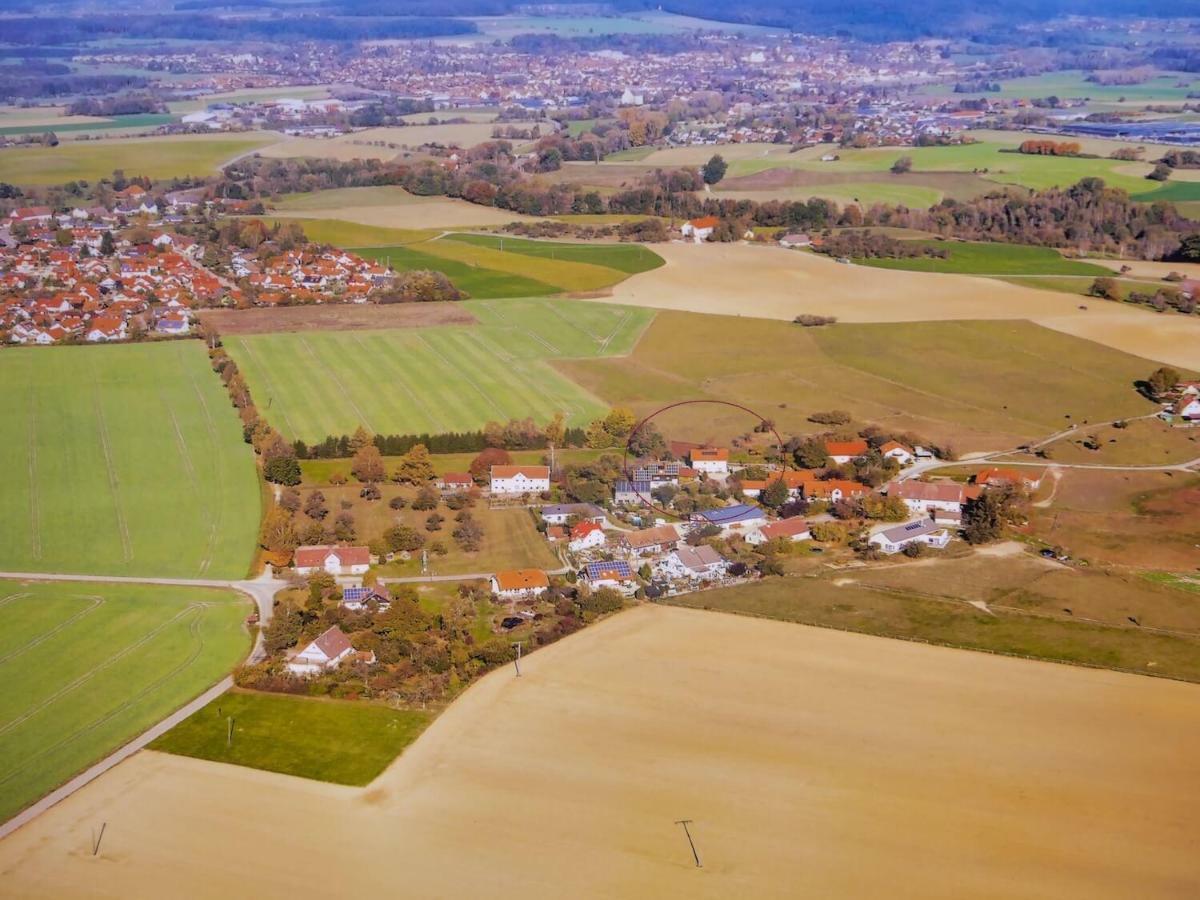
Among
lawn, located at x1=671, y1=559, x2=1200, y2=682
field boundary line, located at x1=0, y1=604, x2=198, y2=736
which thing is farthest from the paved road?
lawn, located at x1=671, y1=559, x2=1200, y2=682

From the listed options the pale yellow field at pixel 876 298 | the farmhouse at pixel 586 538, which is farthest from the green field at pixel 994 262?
the farmhouse at pixel 586 538

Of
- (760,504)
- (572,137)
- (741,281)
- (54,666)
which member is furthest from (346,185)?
(54,666)

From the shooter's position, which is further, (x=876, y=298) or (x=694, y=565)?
(x=876, y=298)

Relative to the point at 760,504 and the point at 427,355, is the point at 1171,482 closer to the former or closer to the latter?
the point at 760,504

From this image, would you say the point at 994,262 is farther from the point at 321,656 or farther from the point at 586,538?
the point at 321,656

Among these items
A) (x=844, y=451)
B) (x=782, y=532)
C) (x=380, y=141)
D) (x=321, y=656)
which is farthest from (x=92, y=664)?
(x=380, y=141)

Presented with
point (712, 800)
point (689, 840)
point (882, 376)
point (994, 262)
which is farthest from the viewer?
point (994, 262)
